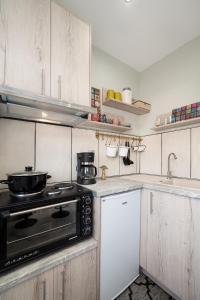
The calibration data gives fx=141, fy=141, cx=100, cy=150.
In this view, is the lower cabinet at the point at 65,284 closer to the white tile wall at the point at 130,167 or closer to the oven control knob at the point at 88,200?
the oven control knob at the point at 88,200

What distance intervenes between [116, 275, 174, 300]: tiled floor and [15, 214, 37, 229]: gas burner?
106 centimetres

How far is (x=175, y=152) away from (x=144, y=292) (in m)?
1.43

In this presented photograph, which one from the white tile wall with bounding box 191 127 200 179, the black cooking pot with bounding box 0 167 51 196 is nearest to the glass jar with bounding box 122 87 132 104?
the white tile wall with bounding box 191 127 200 179

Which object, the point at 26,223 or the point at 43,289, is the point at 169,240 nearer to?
the point at 43,289

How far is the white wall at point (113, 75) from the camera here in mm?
1810

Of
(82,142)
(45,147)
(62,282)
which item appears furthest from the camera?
(82,142)

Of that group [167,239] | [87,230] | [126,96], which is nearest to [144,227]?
[167,239]

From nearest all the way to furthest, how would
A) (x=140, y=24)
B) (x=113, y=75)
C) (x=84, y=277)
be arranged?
1. (x=84, y=277)
2. (x=140, y=24)
3. (x=113, y=75)

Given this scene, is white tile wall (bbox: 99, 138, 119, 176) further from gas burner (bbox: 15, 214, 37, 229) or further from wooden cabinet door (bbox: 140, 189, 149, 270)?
gas burner (bbox: 15, 214, 37, 229)

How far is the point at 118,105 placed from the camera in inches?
74.5

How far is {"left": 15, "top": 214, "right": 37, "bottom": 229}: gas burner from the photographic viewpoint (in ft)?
2.60

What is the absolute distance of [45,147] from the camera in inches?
53.3

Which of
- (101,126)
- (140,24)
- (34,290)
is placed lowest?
(34,290)

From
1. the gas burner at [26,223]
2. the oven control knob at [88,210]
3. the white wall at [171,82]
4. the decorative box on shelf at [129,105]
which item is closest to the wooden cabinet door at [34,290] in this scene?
the gas burner at [26,223]
